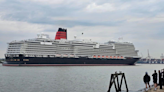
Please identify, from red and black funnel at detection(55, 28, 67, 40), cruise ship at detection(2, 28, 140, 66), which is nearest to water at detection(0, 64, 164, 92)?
cruise ship at detection(2, 28, 140, 66)

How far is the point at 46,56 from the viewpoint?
73.0m

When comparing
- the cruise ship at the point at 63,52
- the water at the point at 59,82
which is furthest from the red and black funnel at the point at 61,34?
the water at the point at 59,82

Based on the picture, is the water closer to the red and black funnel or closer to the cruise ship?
the cruise ship

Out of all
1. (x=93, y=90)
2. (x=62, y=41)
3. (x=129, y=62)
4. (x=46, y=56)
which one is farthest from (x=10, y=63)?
(x=93, y=90)

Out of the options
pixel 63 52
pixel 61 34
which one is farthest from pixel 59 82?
pixel 61 34

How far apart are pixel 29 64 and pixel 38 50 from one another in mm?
7172

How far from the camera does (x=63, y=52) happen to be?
78750mm

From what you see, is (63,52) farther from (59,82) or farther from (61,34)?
(59,82)

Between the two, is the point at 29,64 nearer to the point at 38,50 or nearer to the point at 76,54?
the point at 38,50

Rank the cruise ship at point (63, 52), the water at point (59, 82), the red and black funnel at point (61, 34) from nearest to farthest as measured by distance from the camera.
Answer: the water at point (59, 82)
the cruise ship at point (63, 52)
the red and black funnel at point (61, 34)

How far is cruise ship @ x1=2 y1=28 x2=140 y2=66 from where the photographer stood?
70.6 meters

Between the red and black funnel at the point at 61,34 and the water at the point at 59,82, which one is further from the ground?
the red and black funnel at the point at 61,34

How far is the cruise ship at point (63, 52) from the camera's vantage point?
7056 centimetres

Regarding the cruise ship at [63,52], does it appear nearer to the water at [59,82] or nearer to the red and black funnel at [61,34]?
the red and black funnel at [61,34]
